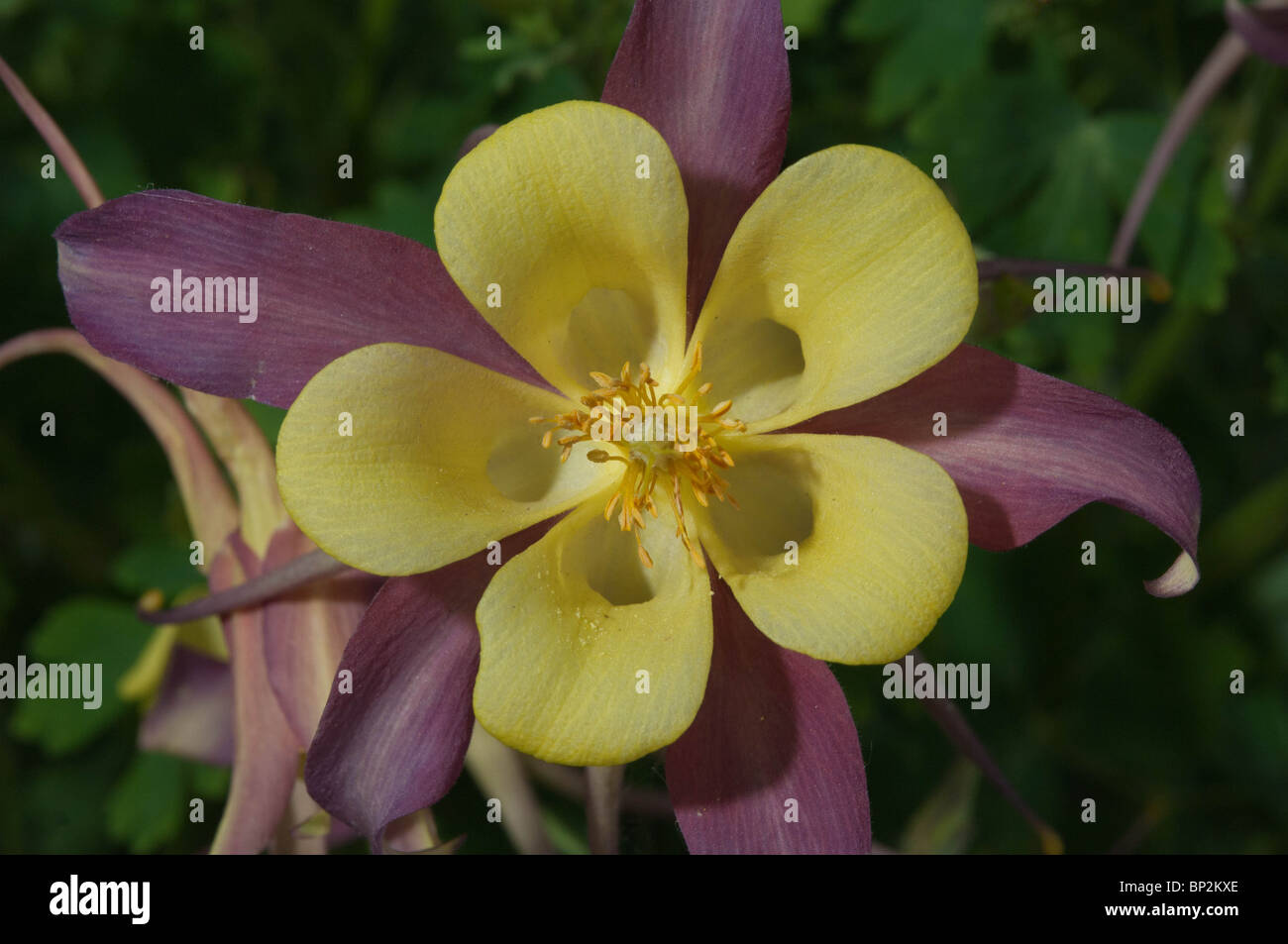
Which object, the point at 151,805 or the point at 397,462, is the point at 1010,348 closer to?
the point at 397,462

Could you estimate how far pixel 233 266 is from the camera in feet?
3.44

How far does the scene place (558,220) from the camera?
1037 mm

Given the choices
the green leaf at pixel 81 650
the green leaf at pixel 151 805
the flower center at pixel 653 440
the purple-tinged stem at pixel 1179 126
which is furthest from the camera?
the green leaf at pixel 81 650

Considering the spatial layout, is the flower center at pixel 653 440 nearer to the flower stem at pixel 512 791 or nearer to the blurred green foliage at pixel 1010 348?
the flower stem at pixel 512 791

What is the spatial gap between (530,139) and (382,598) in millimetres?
426

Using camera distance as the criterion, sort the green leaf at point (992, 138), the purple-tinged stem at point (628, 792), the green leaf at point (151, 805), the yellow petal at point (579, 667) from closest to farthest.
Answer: the yellow petal at point (579, 667) < the purple-tinged stem at point (628, 792) < the green leaf at point (992, 138) < the green leaf at point (151, 805)

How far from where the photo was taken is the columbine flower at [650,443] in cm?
99

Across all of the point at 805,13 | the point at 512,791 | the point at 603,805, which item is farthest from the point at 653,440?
the point at 805,13

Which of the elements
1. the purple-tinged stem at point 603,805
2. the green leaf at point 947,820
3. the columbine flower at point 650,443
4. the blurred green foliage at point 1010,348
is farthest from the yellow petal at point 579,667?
the green leaf at point 947,820

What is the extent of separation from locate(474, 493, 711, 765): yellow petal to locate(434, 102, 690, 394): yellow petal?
22cm

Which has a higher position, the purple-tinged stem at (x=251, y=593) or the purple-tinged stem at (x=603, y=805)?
the purple-tinged stem at (x=251, y=593)

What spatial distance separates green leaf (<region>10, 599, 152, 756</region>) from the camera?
6.52 feet

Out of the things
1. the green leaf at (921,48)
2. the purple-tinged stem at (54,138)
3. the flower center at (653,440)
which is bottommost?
the flower center at (653,440)
